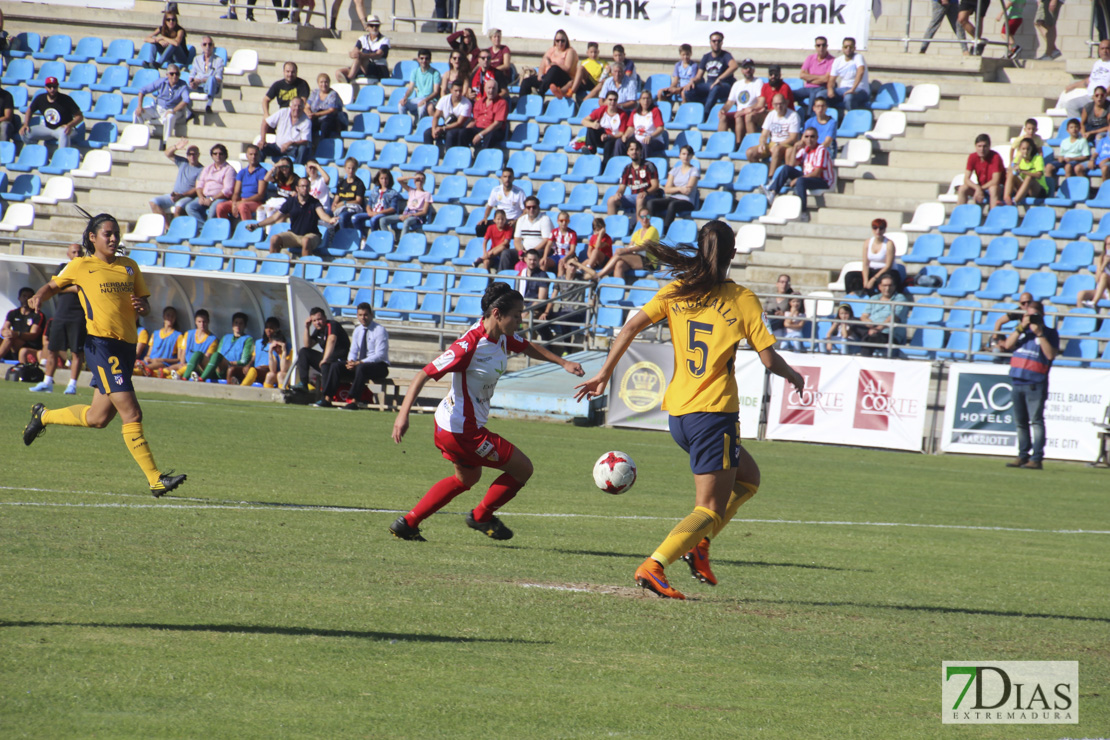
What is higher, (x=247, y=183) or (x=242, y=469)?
(x=247, y=183)

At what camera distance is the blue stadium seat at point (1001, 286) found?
2142 cm

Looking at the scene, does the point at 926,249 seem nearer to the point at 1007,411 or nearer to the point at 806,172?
the point at 806,172

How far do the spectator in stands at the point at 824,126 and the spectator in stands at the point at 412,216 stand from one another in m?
7.95

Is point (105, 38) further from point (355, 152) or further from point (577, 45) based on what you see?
point (577, 45)

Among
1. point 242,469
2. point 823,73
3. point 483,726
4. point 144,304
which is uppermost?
point 823,73

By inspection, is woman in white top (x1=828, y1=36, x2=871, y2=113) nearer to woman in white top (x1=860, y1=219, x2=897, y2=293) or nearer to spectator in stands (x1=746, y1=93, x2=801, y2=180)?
spectator in stands (x1=746, y1=93, x2=801, y2=180)

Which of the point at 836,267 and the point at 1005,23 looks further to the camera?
the point at 1005,23

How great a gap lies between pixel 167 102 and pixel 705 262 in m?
25.2

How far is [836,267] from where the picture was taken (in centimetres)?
2336

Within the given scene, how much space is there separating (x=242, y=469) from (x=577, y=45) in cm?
2013

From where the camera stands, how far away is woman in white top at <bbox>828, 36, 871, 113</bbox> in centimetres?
2561

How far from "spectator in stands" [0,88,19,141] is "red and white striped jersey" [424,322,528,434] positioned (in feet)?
81.9

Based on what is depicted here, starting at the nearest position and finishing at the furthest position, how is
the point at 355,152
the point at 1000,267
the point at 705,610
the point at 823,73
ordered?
the point at 705,610
the point at 1000,267
the point at 823,73
the point at 355,152

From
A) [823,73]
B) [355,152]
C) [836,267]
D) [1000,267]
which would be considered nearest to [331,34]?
[355,152]
